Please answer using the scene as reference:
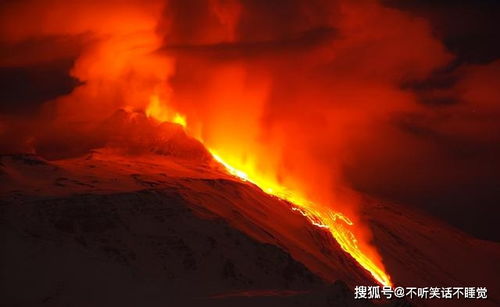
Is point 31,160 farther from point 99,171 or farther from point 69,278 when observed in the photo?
point 69,278

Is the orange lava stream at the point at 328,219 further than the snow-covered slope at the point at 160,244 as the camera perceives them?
→ Yes

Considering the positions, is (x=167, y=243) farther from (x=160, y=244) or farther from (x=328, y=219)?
(x=328, y=219)

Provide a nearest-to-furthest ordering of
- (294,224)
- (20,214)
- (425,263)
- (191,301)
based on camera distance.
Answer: (191,301), (20,214), (294,224), (425,263)

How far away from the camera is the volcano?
96.4 m

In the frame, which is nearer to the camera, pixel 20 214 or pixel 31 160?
pixel 20 214

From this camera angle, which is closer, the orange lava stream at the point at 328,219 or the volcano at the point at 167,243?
the volcano at the point at 167,243

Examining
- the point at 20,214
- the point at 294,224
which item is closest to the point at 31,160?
the point at 20,214

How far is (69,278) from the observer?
97688 millimetres

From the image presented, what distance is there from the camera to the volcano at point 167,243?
96.4 meters

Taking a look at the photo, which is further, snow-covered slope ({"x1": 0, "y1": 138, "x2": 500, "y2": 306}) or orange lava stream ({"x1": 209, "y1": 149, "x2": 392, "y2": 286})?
orange lava stream ({"x1": 209, "y1": 149, "x2": 392, "y2": 286})

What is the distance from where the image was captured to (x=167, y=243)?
108 meters

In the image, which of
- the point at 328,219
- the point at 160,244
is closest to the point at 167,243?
the point at 160,244

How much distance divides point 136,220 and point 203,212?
31.0ft

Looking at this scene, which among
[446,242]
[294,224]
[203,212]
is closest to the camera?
[203,212]
